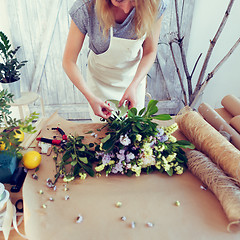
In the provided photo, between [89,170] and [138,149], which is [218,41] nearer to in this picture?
[138,149]

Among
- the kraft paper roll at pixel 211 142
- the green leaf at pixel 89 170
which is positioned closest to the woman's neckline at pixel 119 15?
the kraft paper roll at pixel 211 142

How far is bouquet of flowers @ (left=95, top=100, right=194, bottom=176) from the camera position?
917 millimetres

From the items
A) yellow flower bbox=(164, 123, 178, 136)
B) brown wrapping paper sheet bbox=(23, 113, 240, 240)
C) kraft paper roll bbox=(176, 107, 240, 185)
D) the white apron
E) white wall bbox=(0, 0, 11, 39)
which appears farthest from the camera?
white wall bbox=(0, 0, 11, 39)

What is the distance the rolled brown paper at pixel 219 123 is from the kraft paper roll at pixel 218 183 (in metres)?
0.19

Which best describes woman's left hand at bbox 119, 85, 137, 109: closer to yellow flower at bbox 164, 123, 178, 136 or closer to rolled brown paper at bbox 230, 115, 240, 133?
yellow flower at bbox 164, 123, 178, 136

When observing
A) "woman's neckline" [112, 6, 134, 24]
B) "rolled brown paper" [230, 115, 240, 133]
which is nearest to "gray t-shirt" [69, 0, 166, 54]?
"woman's neckline" [112, 6, 134, 24]

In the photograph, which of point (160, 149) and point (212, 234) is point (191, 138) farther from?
point (212, 234)

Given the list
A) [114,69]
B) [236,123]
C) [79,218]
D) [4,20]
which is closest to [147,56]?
[114,69]

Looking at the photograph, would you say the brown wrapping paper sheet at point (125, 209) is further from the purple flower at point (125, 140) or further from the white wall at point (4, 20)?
the white wall at point (4, 20)

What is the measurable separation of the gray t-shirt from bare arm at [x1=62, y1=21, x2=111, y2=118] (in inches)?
1.5

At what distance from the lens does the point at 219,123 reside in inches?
45.7

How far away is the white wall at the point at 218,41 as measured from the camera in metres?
2.30

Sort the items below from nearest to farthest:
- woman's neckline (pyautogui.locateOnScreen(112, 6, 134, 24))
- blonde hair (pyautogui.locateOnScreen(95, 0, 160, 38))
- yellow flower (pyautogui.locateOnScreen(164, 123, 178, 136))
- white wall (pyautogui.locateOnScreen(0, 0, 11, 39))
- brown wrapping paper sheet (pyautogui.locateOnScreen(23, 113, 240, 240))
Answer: brown wrapping paper sheet (pyautogui.locateOnScreen(23, 113, 240, 240))
yellow flower (pyautogui.locateOnScreen(164, 123, 178, 136))
blonde hair (pyautogui.locateOnScreen(95, 0, 160, 38))
woman's neckline (pyautogui.locateOnScreen(112, 6, 134, 24))
white wall (pyautogui.locateOnScreen(0, 0, 11, 39))

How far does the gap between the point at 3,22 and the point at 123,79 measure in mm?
1401
